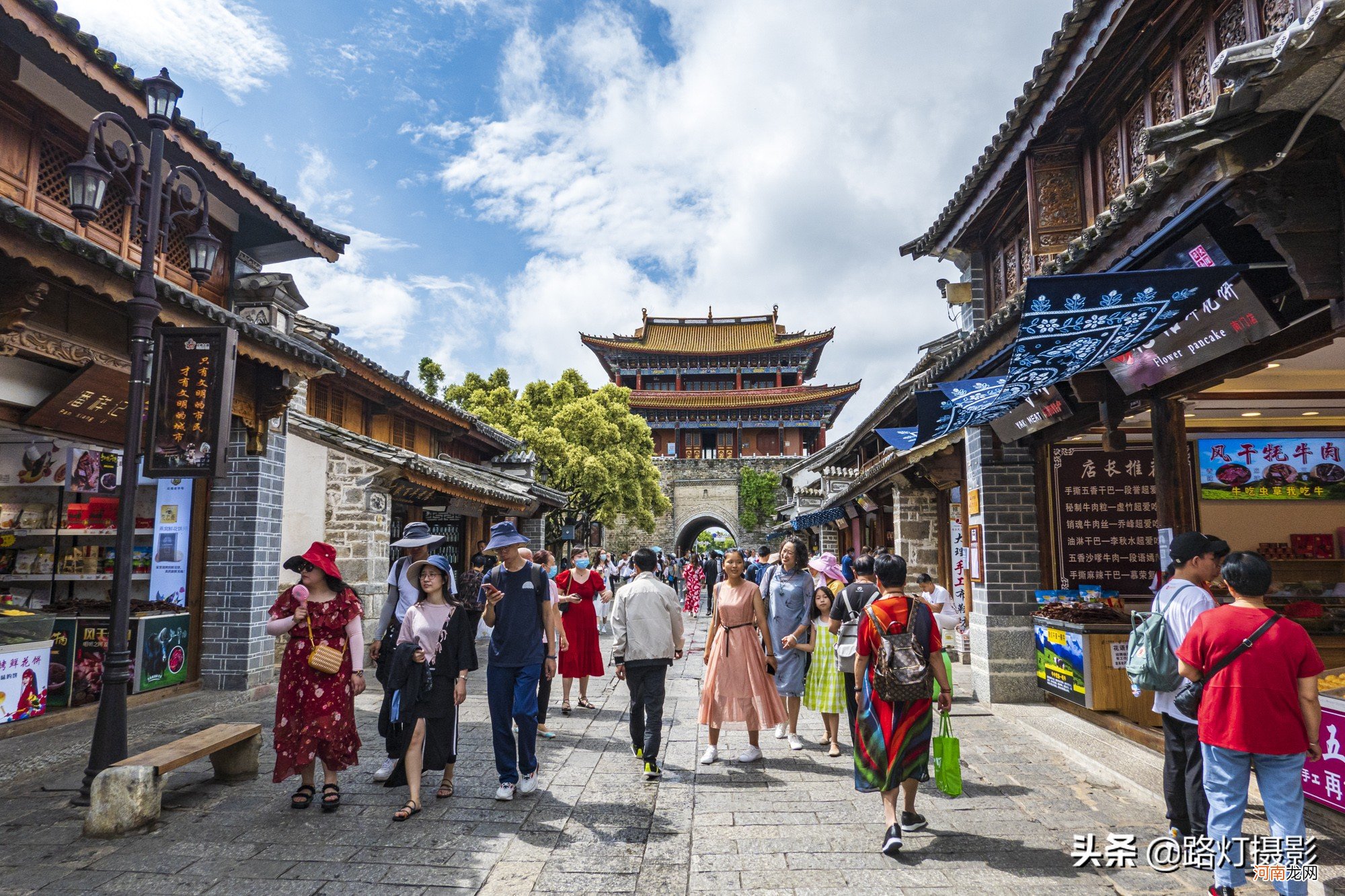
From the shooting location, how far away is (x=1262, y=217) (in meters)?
3.39

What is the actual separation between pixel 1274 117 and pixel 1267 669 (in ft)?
7.02

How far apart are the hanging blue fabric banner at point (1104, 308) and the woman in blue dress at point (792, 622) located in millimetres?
2426

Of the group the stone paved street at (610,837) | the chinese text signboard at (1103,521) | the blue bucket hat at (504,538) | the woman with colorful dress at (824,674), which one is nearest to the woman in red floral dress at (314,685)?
the stone paved street at (610,837)

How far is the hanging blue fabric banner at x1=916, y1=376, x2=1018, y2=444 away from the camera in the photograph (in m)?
5.98

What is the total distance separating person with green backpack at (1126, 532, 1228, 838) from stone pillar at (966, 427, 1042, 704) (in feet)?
12.5

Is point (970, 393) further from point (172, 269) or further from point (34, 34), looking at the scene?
point (172, 269)

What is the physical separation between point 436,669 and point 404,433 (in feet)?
38.0

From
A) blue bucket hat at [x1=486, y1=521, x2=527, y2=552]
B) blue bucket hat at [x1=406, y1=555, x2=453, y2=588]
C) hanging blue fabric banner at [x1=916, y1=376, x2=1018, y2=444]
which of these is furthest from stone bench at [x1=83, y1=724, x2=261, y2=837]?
hanging blue fabric banner at [x1=916, y1=376, x2=1018, y2=444]

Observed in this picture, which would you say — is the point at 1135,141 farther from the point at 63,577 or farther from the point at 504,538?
the point at 63,577

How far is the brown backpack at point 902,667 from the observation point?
160 inches

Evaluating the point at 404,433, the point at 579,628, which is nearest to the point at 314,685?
the point at 579,628

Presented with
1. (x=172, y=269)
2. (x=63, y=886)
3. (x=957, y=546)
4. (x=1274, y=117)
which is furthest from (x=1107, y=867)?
(x=172, y=269)

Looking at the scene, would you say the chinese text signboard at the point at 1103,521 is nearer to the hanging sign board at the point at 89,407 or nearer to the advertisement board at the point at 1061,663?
the advertisement board at the point at 1061,663

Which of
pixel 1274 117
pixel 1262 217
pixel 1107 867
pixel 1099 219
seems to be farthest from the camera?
pixel 1099 219
